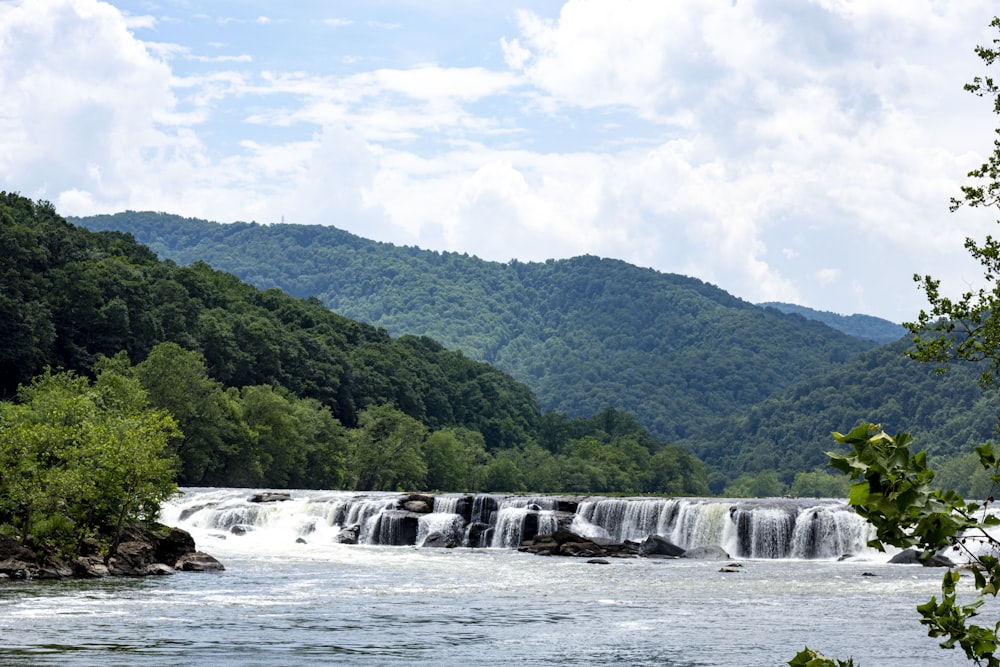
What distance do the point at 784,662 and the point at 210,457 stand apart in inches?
2687

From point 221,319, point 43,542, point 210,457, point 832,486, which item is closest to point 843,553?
point 43,542

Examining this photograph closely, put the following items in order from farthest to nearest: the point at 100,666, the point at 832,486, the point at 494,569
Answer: the point at 832,486 < the point at 494,569 < the point at 100,666

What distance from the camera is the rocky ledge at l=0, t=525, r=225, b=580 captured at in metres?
39.7

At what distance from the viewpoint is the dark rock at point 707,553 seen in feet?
183

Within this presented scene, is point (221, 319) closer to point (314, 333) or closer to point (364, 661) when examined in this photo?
point (314, 333)

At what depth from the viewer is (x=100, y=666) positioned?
24.0 meters

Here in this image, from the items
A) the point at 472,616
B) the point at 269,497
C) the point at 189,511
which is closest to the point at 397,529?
the point at 269,497

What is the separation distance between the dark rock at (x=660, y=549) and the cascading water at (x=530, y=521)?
7.13 feet

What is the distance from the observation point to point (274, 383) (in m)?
111

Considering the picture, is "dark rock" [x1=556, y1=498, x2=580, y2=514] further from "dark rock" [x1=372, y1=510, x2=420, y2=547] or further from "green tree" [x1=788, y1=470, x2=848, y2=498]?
Result: "green tree" [x1=788, y1=470, x2=848, y2=498]

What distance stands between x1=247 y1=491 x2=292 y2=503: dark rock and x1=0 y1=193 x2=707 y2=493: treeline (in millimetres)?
13960

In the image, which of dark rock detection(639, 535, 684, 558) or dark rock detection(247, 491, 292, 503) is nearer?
dark rock detection(639, 535, 684, 558)

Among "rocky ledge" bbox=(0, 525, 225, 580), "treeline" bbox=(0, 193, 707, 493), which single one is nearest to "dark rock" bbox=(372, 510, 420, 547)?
"rocky ledge" bbox=(0, 525, 225, 580)

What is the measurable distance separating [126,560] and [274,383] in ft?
224
